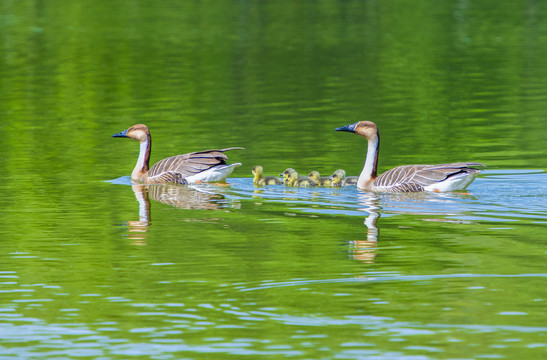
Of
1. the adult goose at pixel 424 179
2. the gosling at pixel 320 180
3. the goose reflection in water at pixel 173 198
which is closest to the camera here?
the goose reflection in water at pixel 173 198

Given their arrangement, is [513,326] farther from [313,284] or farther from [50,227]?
[50,227]

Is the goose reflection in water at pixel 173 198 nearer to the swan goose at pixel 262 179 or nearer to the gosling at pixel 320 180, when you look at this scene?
the swan goose at pixel 262 179


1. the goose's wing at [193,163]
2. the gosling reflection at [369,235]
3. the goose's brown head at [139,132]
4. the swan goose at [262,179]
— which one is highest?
the goose's brown head at [139,132]

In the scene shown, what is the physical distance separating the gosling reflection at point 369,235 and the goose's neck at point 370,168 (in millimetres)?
425

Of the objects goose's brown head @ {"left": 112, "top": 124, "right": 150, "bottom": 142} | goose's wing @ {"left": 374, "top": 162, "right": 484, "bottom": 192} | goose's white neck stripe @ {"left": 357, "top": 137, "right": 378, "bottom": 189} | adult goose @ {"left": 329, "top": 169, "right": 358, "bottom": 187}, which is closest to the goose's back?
goose's brown head @ {"left": 112, "top": 124, "right": 150, "bottom": 142}

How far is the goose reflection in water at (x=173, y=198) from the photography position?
15297mm

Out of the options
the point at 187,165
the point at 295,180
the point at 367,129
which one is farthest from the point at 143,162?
the point at 367,129

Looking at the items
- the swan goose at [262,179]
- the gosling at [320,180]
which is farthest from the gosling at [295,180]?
the swan goose at [262,179]

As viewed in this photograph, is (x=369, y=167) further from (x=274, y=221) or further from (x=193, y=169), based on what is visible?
(x=274, y=221)

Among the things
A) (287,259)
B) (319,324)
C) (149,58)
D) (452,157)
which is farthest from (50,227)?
(149,58)

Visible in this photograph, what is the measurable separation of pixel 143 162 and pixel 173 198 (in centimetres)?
234

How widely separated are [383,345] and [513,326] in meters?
1.30

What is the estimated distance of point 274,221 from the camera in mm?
14945

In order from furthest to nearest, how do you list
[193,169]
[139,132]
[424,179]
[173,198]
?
[139,132] < [193,169] < [173,198] < [424,179]
